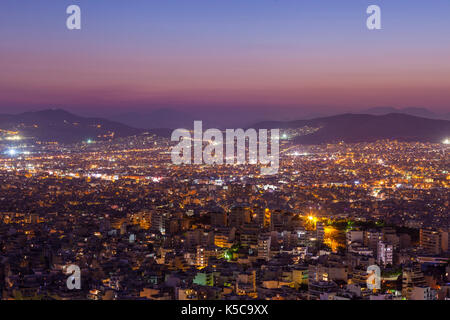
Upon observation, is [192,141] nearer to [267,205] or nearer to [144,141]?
[144,141]

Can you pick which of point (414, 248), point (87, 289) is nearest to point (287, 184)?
point (414, 248)

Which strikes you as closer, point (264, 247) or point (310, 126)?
point (264, 247)

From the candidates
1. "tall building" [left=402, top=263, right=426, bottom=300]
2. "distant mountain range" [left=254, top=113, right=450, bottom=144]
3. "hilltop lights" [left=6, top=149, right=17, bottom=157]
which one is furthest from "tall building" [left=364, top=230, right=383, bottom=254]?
"distant mountain range" [left=254, top=113, right=450, bottom=144]

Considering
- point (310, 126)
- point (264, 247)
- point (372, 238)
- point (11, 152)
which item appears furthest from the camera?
point (310, 126)

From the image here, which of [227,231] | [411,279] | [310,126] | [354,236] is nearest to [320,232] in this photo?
[354,236]

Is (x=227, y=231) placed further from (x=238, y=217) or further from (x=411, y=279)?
(x=411, y=279)

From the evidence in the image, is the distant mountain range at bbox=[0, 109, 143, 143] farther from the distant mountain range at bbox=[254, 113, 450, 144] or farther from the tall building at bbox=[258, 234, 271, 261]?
the tall building at bbox=[258, 234, 271, 261]
